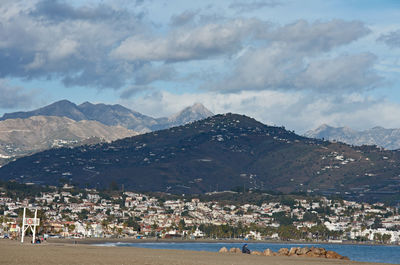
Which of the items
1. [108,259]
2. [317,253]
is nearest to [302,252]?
[317,253]

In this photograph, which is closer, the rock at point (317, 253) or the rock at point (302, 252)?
the rock at point (317, 253)

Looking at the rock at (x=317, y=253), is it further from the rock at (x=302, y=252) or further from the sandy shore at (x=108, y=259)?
the sandy shore at (x=108, y=259)

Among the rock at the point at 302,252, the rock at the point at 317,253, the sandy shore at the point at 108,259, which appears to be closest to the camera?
the sandy shore at the point at 108,259

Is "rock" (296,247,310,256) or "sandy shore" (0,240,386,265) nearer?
"sandy shore" (0,240,386,265)

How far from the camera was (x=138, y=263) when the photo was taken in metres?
66.8

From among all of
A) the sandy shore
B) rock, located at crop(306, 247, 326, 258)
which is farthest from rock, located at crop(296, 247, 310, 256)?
the sandy shore

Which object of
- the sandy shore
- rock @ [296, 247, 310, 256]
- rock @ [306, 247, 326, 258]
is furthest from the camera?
rock @ [296, 247, 310, 256]

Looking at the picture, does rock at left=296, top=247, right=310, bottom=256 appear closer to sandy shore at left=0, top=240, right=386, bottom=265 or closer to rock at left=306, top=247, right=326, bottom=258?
rock at left=306, top=247, right=326, bottom=258

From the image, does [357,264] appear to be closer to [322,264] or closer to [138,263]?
[322,264]

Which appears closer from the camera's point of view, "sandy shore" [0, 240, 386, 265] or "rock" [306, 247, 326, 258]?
"sandy shore" [0, 240, 386, 265]

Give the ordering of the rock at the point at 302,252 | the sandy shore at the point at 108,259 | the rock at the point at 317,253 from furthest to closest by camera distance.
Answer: the rock at the point at 302,252 < the rock at the point at 317,253 < the sandy shore at the point at 108,259

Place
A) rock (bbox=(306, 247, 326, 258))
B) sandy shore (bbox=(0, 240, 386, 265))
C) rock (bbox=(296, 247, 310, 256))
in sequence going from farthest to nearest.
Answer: rock (bbox=(296, 247, 310, 256)) < rock (bbox=(306, 247, 326, 258)) < sandy shore (bbox=(0, 240, 386, 265))

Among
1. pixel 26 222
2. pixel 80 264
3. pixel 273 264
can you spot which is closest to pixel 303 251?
pixel 273 264

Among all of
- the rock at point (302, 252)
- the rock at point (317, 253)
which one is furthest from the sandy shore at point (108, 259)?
the rock at point (302, 252)
